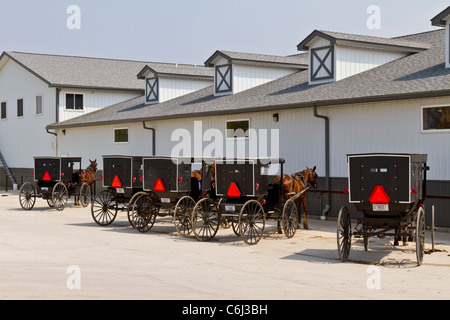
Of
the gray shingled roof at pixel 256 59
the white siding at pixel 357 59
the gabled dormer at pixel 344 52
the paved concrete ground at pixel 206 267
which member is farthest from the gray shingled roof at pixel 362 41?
the paved concrete ground at pixel 206 267

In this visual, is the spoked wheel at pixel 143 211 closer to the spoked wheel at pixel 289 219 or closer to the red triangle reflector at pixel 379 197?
the spoked wheel at pixel 289 219

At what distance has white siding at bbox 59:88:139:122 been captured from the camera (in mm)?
36000

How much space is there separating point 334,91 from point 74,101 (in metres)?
20.7

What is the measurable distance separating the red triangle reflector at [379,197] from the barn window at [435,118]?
567 cm

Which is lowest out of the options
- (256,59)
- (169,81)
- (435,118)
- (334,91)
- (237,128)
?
(435,118)

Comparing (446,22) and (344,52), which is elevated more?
(446,22)

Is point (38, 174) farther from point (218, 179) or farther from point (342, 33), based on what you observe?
point (342, 33)

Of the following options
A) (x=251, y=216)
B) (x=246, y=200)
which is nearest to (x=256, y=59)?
(x=246, y=200)

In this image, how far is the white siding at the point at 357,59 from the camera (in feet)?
72.6

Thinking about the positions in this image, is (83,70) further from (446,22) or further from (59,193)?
(446,22)

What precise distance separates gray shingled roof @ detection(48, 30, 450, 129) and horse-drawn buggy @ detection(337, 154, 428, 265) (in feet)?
16.5

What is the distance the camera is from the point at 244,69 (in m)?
27.0

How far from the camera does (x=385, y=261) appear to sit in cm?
1180
